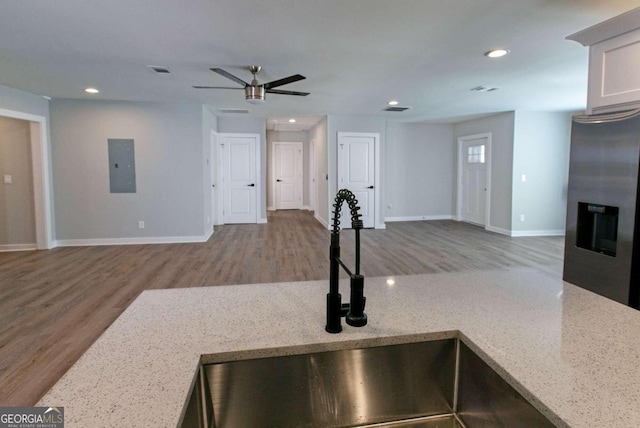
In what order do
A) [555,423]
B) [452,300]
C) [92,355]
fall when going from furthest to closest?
[452,300] < [92,355] < [555,423]

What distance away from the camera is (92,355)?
0.90 meters

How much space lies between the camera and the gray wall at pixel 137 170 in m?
5.74

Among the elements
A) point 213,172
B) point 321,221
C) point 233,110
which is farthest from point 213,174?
point 321,221

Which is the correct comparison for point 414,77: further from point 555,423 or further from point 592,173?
point 555,423

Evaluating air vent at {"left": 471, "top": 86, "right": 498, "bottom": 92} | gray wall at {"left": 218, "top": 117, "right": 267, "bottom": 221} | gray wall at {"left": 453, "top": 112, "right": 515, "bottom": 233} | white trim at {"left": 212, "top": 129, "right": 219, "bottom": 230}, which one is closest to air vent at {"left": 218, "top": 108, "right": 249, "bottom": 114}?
white trim at {"left": 212, "top": 129, "right": 219, "bottom": 230}

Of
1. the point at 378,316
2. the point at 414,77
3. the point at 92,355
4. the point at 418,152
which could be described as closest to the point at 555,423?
the point at 378,316

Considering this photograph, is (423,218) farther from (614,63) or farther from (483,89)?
(614,63)

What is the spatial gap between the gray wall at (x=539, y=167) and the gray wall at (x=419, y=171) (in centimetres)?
216

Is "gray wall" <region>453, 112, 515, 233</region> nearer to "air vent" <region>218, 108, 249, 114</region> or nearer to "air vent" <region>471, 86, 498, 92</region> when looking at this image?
"air vent" <region>471, 86, 498, 92</region>

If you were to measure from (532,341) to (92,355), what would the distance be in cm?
113

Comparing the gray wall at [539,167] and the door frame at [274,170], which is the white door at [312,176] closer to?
the door frame at [274,170]

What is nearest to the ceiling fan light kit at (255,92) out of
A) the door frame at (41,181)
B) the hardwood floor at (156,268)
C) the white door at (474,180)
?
the hardwood floor at (156,268)

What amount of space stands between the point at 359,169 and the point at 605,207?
17.2ft

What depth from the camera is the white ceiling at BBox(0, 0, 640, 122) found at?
2494mm
